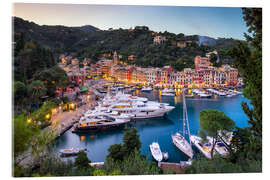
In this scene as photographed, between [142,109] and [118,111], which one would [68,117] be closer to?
[118,111]

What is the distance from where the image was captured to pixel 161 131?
418 centimetres

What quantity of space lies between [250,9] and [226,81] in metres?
1.95

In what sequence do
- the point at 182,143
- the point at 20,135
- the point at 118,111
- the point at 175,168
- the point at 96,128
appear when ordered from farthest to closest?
the point at 118,111 → the point at 96,128 → the point at 182,143 → the point at 175,168 → the point at 20,135

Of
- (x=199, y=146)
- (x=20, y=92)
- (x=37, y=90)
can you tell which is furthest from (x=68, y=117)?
(x=199, y=146)

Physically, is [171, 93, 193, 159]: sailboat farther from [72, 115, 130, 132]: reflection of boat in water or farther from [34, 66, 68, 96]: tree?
[34, 66, 68, 96]: tree

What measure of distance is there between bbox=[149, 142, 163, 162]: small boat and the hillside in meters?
2.01

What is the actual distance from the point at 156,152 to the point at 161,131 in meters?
0.93

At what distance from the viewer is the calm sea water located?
3392mm

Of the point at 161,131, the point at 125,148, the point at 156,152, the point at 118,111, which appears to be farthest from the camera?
the point at 118,111

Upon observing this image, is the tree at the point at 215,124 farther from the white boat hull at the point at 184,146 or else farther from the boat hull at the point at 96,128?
the boat hull at the point at 96,128

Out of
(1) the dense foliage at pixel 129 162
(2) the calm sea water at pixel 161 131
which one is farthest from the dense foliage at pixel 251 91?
(2) the calm sea water at pixel 161 131

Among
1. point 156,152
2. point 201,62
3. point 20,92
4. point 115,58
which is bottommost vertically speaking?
point 156,152

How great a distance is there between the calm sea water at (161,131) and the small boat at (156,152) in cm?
11

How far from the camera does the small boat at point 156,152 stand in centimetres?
320
